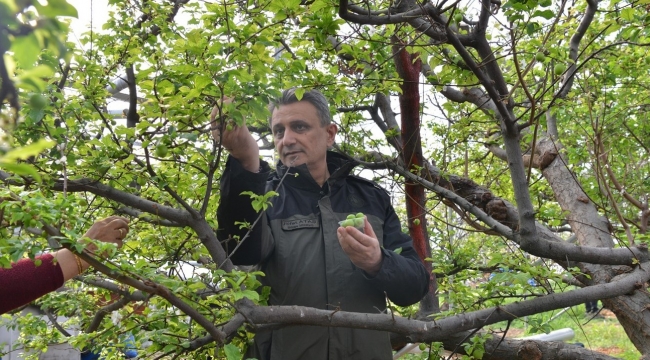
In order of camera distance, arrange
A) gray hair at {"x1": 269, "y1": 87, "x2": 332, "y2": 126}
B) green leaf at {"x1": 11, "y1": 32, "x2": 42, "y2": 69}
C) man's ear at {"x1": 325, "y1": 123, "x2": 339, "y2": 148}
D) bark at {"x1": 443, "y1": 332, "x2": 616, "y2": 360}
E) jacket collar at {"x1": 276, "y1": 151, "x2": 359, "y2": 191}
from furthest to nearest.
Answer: bark at {"x1": 443, "y1": 332, "x2": 616, "y2": 360}
man's ear at {"x1": 325, "y1": 123, "x2": 339, "y2": 148}
gray hair at {"x1": 269, "y1": 87, "x2": 332, "y2": 126}
jacket collar at {"x1": 276, "y1": 151, "x2": 359, "y2": 191}
green leaf at {"x1": 11, "y1": 32, "x2": 42, "y2": 69}

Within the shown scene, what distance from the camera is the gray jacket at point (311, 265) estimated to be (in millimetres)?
2355

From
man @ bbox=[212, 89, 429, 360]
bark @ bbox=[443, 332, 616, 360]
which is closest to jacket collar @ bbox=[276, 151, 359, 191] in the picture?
man @ bbox=[212, 89, 429, 360]

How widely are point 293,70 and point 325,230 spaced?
26.9 inches

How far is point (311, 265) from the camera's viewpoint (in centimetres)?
251

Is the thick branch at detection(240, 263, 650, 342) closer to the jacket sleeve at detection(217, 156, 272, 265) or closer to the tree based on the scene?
the tree

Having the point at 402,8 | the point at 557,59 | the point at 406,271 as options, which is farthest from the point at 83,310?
the point at 557,59

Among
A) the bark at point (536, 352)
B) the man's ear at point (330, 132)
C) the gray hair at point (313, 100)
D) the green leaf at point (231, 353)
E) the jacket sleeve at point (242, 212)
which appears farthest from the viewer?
the bark at point (536, 352)

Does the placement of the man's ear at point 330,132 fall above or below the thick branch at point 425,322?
above

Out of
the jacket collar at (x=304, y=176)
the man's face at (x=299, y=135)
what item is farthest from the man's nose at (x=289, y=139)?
the jacket collar at (x=304, y=176)

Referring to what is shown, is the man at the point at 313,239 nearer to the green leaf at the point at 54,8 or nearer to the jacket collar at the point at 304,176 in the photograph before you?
the jacket collar at the point at 304,176

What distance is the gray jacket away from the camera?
92.7 inches

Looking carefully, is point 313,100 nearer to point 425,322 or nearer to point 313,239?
point 313,239

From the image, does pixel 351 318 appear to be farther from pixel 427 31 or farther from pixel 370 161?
pixel 370 161

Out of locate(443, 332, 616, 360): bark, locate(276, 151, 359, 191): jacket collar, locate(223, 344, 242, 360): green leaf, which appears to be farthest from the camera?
locate(443, 332, 616, 360): bark
